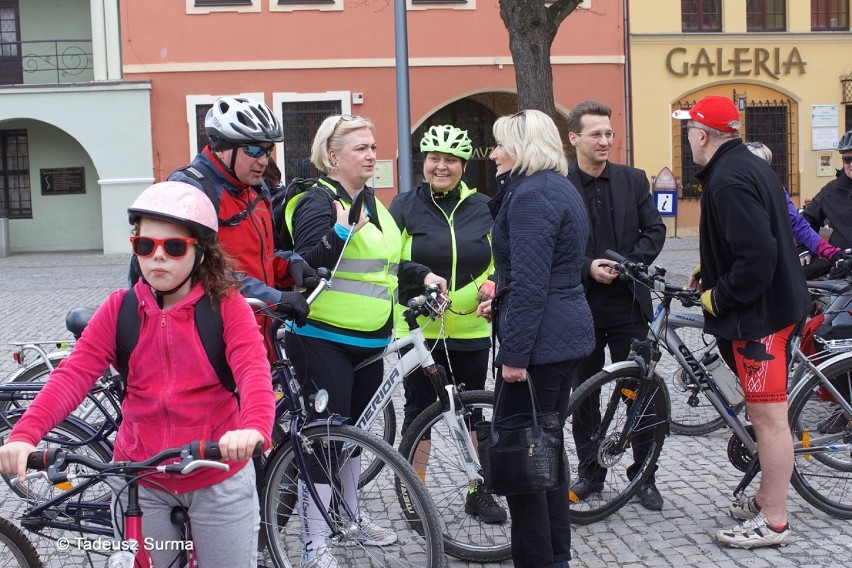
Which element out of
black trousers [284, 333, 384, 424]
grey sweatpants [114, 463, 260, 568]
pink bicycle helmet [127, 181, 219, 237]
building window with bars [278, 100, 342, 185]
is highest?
building window with bars [278, 100, 342, 185]

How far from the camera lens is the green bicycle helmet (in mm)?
5086

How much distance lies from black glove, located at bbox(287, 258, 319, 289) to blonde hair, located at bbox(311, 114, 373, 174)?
2.12 feet

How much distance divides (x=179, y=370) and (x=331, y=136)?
1.84m

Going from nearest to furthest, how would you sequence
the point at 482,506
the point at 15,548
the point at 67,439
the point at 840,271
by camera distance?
1. the point at 15,548
2. the point at 67,439
3. the point at 482,506
4. the point at 840,271

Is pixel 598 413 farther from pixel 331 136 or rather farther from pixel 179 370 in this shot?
pixel 179 370

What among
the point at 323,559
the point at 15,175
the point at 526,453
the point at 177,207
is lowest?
the point at 323,559

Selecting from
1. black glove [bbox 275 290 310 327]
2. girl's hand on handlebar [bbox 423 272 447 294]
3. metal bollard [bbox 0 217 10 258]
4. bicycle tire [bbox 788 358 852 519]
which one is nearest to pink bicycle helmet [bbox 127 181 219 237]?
black glove [bbox 275 290 310 327]

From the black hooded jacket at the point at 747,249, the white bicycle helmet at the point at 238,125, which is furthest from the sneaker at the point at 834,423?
the white bicycle helmet at the point at 238,125

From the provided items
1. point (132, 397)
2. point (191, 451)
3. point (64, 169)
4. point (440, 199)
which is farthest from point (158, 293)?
point (64, 169)

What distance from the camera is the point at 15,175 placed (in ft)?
79.3

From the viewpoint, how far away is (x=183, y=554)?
3.08 metres

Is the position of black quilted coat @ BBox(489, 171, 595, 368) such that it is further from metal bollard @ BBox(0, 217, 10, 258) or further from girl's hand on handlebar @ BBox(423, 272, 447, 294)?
metal bollard @ BBox(0, 217, 10, 258)

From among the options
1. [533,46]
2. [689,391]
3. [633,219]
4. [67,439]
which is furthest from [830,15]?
[67,439]

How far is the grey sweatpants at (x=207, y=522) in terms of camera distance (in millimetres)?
3008
